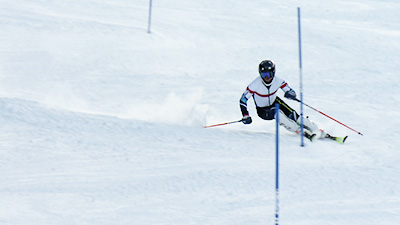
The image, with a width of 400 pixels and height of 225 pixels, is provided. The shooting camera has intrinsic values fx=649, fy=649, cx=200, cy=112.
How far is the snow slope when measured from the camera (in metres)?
7.10

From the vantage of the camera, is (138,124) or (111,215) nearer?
(111,215)

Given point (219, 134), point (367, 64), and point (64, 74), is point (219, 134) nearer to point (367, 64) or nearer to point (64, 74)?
point (64, 74)

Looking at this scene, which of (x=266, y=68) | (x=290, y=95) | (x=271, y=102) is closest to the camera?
(x=266, y=68)

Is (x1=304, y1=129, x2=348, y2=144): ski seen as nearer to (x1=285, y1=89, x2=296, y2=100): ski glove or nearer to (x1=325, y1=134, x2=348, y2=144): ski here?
(x1=325, y1=134, x2=348, y2=144): ski

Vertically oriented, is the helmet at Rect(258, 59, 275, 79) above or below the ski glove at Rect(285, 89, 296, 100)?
above

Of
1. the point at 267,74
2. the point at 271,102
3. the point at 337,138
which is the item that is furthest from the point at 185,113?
the point at 337,138

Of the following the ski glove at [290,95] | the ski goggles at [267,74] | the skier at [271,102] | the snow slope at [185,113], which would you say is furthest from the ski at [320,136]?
the ski goggles at [267,74]

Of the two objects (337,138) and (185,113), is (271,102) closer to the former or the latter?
(337,138)

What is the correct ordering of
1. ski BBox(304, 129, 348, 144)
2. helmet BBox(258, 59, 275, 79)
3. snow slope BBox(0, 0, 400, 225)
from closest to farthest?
snow slope BBox(0, 0, 400, 225), helmet BBox(258, 59, 275, 79), ski BBox(304, 129, 348, 144)

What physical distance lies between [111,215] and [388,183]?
11.1 ft

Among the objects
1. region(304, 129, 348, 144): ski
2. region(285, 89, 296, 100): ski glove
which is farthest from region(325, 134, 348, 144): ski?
region(285, 89, 296, 100): ski glove

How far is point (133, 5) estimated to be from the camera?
18234 millimetres

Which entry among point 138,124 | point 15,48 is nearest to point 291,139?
point 138,124

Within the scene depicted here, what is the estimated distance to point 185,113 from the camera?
33.4 ft
